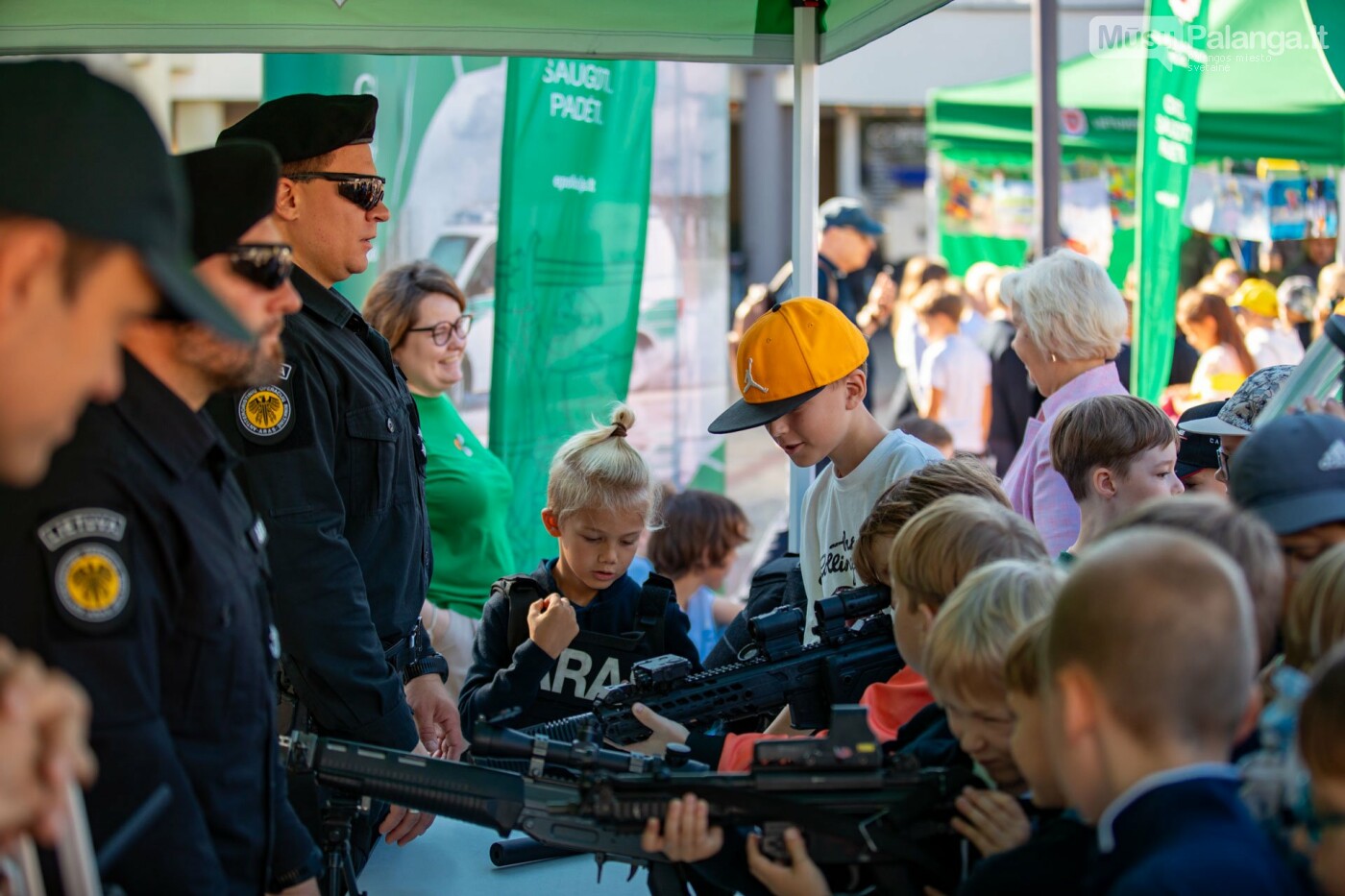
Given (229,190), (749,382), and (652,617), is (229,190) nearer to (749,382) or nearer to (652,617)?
(749,382)

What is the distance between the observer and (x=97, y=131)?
5.00 ft

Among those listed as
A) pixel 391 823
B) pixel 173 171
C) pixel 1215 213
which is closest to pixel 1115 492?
pixel 391 823

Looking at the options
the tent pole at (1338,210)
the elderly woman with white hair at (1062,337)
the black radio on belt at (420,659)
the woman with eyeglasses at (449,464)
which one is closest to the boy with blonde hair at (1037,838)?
the black radio on belt at (420,659)

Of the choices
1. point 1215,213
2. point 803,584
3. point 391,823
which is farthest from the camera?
point 1215,213

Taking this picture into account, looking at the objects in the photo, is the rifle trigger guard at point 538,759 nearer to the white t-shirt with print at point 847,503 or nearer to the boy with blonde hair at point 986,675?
the boy with blonde hair at point 986,675

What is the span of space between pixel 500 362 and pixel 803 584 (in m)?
2.05

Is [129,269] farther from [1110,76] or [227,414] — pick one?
[1110,76]

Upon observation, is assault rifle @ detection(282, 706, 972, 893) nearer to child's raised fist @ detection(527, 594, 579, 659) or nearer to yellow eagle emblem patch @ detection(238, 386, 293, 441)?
yellow eagle emblem patch @ detection(238, 386, 293, 441)

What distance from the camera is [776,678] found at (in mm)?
2879

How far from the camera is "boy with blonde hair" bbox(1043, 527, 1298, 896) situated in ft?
5.06

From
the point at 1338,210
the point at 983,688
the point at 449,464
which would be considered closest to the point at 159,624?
the point at 983,688

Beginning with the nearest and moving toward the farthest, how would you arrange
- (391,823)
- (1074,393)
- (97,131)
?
1. (97,131)
2. (391,823)
3. (1074,393)

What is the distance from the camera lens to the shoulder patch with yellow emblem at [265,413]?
109 inches

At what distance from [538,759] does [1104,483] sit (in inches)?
68.2
